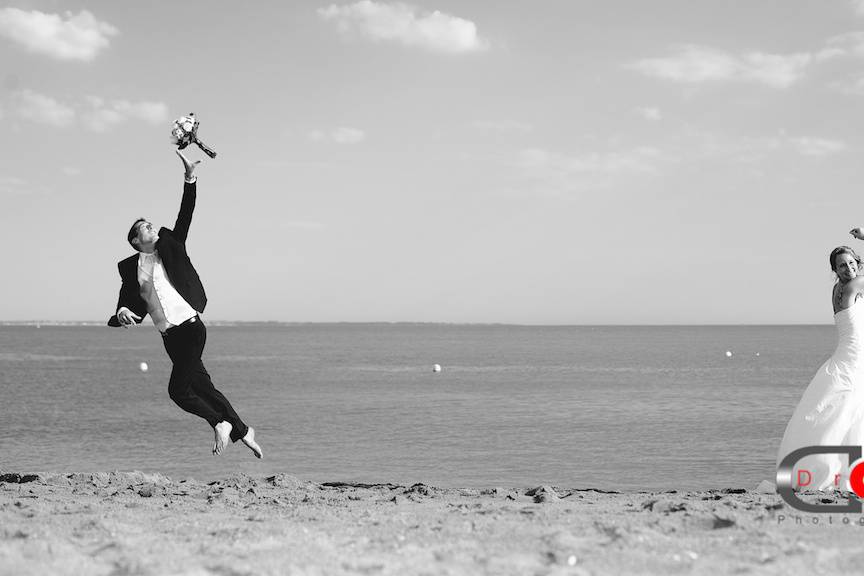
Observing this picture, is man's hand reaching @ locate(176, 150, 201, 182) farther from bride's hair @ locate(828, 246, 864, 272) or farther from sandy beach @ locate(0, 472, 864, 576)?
bride's hair @ locate(828, 246, 864, 272)

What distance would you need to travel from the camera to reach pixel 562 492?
11.6m

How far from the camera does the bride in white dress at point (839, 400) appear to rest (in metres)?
8.66

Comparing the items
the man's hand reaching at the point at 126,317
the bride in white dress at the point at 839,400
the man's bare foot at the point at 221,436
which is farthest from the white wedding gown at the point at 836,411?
the man's hand reaching at the point at 126,317

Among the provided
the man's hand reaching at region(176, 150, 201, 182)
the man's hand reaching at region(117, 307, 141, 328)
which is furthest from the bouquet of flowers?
the man's hand reaching at region(117, 307, 141, 328)

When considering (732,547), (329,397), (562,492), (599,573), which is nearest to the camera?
(599,573)

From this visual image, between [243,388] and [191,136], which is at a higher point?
[191,136]

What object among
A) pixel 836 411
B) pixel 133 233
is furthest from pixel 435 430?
pixel 133 233

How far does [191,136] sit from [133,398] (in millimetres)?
29004

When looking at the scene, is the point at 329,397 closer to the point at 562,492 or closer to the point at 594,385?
the point at 594,385

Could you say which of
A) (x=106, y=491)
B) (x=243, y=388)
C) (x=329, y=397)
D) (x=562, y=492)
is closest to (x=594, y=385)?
(x=329, y=397)

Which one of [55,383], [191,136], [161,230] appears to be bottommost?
[55,383]

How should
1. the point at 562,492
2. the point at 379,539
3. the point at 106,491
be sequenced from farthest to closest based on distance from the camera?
the point at 562,492 → the point at 106,491 → the point at 379,539

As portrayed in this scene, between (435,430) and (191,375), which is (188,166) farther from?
(435,430)

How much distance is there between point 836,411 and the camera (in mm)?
8711
